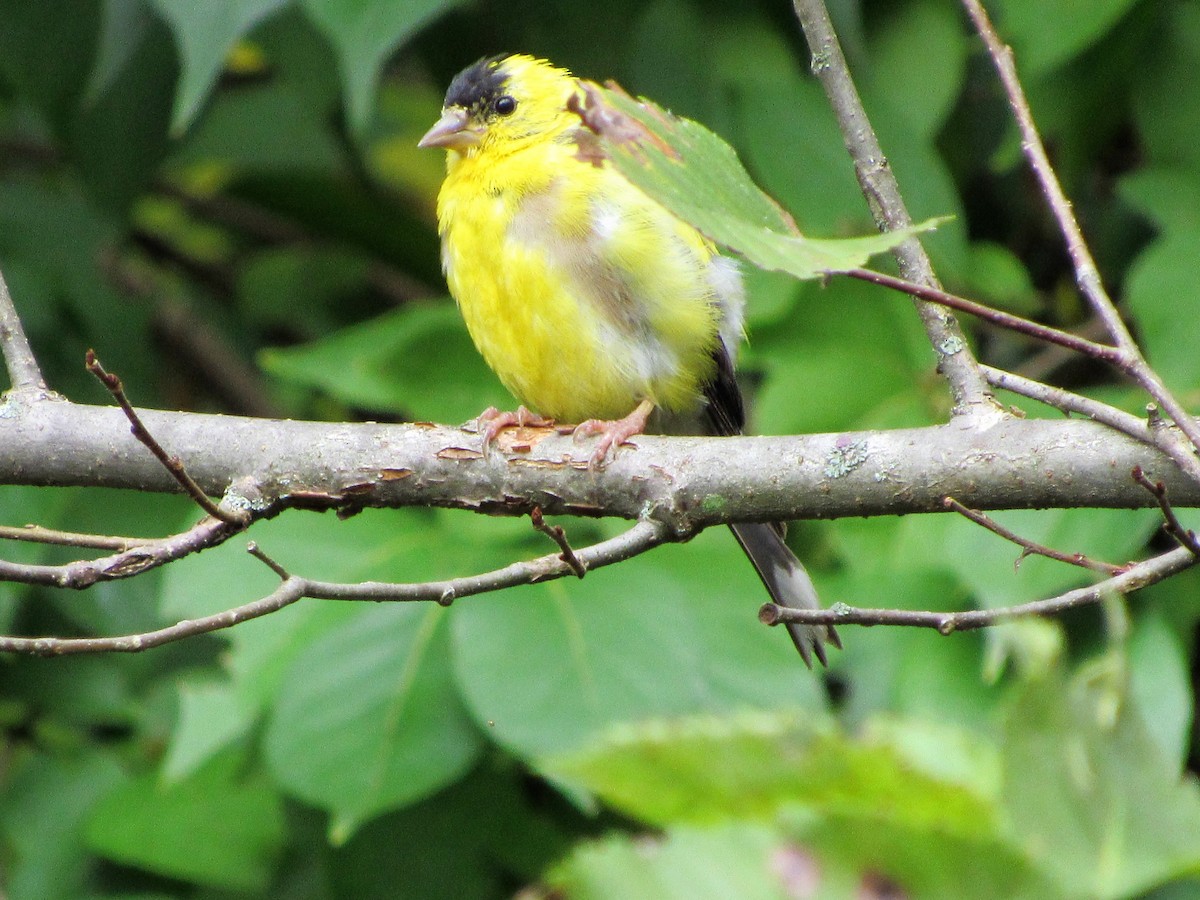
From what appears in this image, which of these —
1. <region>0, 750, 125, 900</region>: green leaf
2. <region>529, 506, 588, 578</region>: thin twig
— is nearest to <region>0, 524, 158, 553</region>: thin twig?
<region>529, 506, 588, 578</region>: thin twig

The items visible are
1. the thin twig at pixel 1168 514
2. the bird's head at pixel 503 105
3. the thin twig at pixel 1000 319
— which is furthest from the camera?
the bird's head at pixel 503 105

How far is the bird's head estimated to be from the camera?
3.63 m

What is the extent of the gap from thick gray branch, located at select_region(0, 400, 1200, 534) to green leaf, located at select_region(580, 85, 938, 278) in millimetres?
453

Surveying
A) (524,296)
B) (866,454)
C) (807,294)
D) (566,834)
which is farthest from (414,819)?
(866,454)

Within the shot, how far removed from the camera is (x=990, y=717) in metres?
2.98

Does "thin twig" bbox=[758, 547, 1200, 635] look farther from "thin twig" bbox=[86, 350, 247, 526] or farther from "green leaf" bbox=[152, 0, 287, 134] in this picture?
"green leaf" bbox=[152, 0, 287, 134]

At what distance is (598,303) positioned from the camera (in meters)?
3.09

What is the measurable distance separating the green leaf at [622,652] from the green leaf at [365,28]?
3.82ft

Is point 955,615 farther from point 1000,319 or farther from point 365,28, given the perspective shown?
point 365,28

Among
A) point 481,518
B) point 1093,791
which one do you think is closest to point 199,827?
point 481,518

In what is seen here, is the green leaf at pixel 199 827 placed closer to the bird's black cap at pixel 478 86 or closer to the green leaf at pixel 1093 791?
the bird's black cap at pixel 478 86

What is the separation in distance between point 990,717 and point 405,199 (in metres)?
3.20

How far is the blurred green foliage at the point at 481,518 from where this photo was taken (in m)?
3.05

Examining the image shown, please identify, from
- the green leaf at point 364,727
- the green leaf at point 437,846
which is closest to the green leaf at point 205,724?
the green leaf at point 364,727
